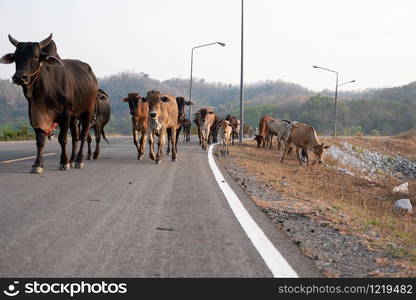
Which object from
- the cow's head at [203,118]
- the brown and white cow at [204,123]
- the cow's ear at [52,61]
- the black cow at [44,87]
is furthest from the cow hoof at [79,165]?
the cow's head at [203,118]

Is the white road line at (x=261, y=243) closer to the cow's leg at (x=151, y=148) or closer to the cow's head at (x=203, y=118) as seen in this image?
the cow's leg at (x=151, y=148)

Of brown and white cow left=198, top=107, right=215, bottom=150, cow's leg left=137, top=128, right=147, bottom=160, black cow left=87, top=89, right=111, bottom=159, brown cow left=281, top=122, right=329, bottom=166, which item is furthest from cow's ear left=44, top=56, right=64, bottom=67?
brown cow left=281, top=122, right=329, bottom=166

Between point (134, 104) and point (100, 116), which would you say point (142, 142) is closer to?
point (134, 104)

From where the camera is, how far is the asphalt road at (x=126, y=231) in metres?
4.25

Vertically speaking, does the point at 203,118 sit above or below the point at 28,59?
below

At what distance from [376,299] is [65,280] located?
2.30m

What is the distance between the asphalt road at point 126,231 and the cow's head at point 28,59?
6.68ft

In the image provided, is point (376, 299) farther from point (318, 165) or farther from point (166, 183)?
point (318, 165)

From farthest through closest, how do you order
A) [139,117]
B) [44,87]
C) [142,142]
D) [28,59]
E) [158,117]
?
[139,117] < [142,142] < [158,117] < [44,87] < [28,59]

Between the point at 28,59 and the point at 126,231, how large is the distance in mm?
6207

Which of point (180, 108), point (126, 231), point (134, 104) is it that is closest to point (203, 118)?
point (180, 108)

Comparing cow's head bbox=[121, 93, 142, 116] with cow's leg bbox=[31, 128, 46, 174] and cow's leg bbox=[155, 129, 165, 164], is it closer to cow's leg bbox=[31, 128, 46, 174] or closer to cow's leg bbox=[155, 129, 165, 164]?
cow's leg bbox=[155, 129, 165, 164]

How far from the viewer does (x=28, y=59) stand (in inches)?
410

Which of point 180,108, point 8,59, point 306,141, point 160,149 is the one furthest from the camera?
point 306,141
